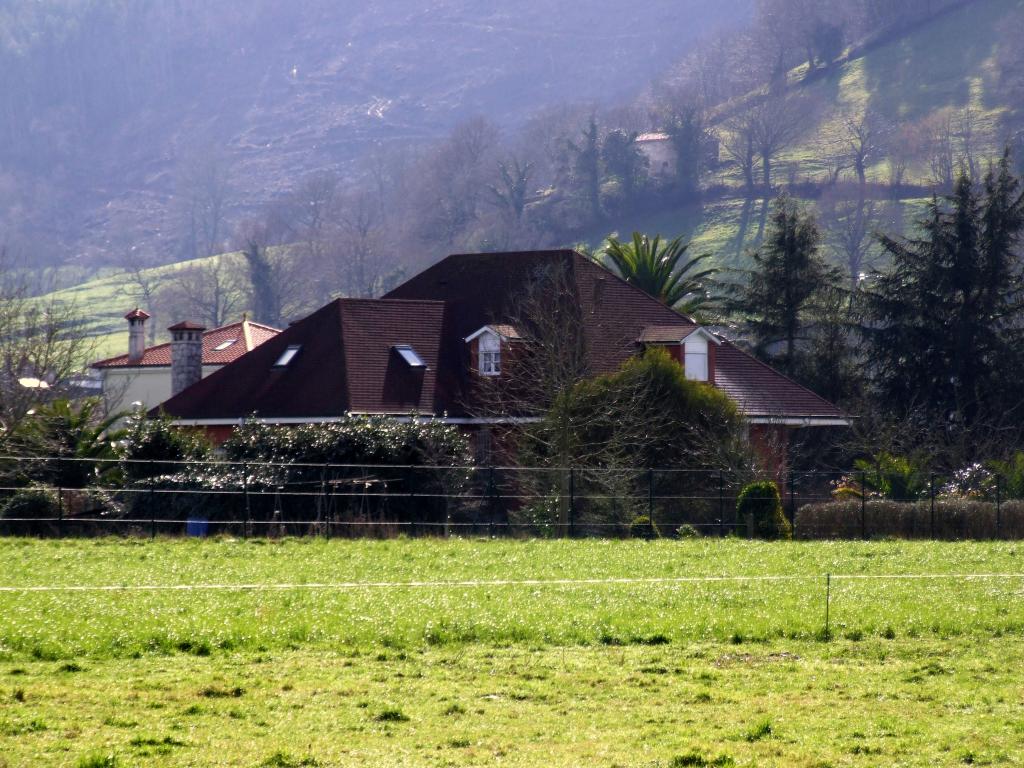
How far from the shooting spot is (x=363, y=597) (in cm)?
1869

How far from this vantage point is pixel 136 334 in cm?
A: 6944

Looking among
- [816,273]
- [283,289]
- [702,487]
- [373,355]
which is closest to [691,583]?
[702,487]

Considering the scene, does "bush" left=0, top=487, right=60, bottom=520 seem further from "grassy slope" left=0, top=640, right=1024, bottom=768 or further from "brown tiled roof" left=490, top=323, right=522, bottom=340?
"brown tiled roof" left=490, top=323, right=522, bottom=340

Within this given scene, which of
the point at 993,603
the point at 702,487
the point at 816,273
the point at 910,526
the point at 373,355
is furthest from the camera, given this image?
the point at 816,273

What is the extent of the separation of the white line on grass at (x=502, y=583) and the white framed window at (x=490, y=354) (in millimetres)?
24667

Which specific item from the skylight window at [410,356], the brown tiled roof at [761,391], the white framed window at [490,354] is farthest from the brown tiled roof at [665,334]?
A: the skylight window at [410,356]

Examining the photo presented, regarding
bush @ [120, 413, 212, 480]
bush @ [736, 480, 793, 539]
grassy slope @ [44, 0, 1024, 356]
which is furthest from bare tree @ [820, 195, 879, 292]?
bush @ [120, 413, 212, 480]

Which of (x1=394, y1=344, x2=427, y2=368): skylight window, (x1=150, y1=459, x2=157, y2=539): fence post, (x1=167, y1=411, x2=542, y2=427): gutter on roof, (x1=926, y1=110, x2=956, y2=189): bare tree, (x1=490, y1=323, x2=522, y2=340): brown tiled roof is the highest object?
(x1=926, y1=110, x2=956, y2=189): bare tree

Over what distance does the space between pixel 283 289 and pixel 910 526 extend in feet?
389

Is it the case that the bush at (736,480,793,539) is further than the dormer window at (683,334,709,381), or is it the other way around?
the dormer window at (683,334,709,381)

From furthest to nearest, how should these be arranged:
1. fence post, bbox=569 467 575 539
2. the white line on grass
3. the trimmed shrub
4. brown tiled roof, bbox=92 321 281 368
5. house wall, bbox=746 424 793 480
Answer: brown tiled roof, bbox=92 321 281 368
house wall, bbox=746 424 793 480
the trimmed shrub
fence post, bbox=569 467 575 539
the white line on grass

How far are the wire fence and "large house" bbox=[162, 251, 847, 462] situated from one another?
26.1 ft

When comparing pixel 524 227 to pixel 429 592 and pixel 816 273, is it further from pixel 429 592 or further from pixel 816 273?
pixel 429 592

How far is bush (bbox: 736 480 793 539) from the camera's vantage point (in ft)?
116
